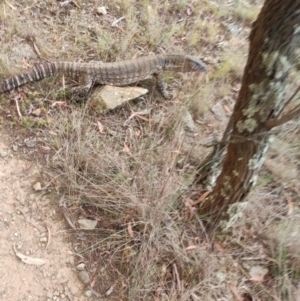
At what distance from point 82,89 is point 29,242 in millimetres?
1626

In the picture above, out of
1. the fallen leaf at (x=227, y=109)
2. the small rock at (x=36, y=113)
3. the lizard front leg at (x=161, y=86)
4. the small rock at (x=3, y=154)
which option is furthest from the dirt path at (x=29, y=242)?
the fallen leaf at (x=227, y=109)

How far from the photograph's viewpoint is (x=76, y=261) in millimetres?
3250

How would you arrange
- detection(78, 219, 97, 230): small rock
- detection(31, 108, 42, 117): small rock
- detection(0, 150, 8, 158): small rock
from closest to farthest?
detection(78, 219, 97, 230): small rock < detection(0, 150, 8, 158): small rock < detection(31, 108, 42, 117): small rock

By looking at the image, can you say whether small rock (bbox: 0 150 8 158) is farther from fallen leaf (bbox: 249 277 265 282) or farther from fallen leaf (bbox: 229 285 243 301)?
fallen leaf (bbox: 249 277 265 282)

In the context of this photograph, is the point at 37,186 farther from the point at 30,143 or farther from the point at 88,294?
the point at 88,294

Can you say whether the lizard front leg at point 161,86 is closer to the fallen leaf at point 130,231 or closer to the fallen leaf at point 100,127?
the fallen leaf at point 100,127

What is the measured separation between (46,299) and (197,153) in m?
1.76

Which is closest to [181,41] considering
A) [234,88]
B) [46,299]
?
[234,88]

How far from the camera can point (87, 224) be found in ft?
11.1

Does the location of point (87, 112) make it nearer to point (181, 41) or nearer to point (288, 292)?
point (181, 41)

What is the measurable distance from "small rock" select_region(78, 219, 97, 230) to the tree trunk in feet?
3.12

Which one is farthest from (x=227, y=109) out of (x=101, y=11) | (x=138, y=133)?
(x=101, y=11)

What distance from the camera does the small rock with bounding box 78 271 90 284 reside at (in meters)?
3.17

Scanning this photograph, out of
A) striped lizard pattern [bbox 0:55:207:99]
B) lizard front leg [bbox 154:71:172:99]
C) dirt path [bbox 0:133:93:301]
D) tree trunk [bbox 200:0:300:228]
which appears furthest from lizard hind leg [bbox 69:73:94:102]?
tree trunk [bbox 200:0:300:228]
